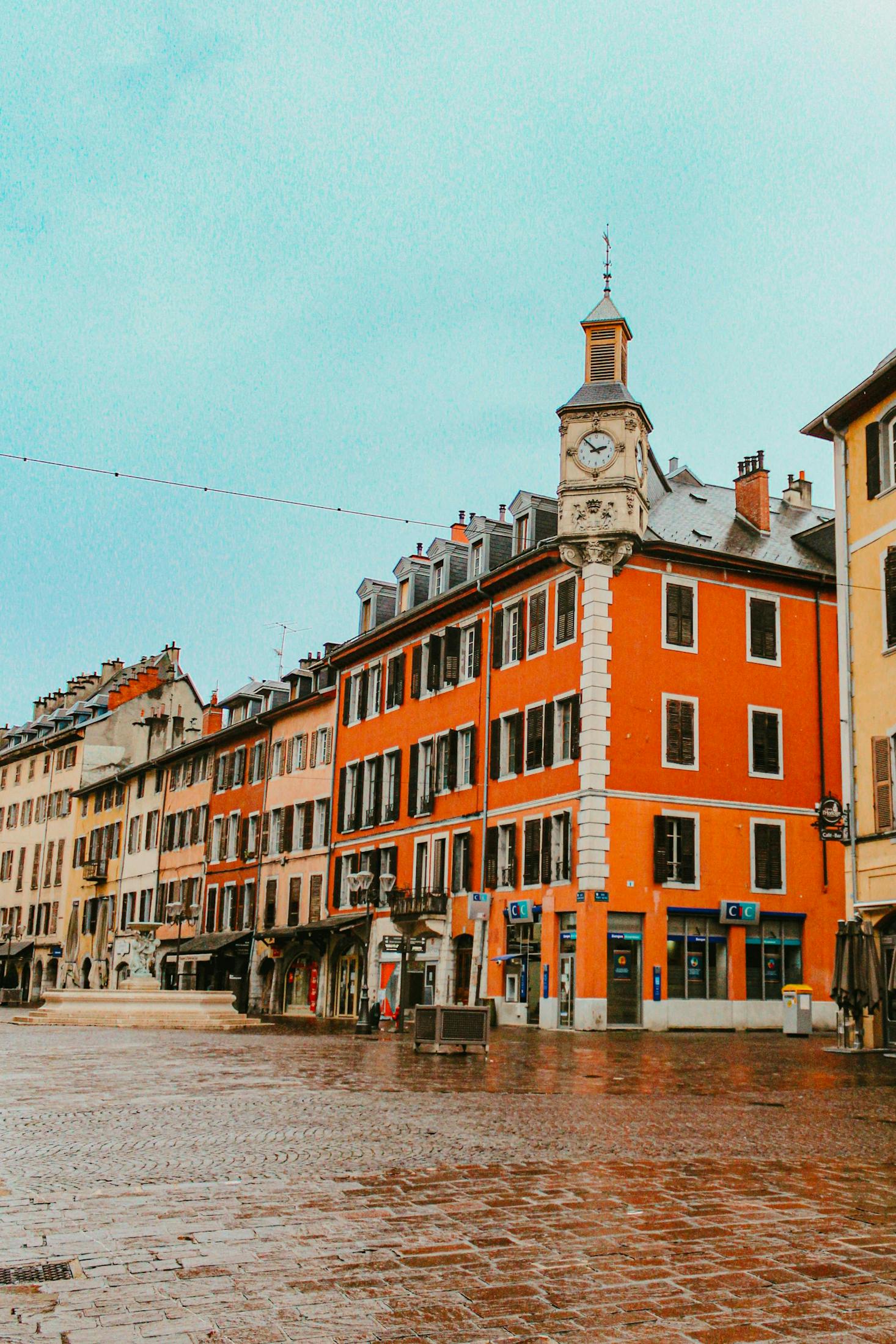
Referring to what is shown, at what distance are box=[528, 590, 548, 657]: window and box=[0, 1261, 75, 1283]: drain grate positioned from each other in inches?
1263

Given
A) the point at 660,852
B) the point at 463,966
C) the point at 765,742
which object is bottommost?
the point at 463,966

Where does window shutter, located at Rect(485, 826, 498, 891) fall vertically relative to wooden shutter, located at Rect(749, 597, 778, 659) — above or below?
below

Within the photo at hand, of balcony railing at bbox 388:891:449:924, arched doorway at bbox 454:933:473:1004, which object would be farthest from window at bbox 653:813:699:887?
balcony railing at bbox 388:891:449:924

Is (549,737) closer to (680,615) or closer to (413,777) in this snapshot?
(680,615)

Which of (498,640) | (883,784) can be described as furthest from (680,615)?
(883,784)

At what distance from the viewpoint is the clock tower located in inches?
1404

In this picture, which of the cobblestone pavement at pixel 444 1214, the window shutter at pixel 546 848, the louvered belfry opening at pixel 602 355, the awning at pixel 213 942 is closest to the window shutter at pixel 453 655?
the window shutter at pixel 546 848

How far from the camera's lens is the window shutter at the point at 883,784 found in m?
25.2

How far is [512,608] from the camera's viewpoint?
3962 centimetres

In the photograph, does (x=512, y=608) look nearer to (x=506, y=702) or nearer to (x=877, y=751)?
(x=506, y=702)

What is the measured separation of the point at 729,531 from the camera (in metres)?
39.8

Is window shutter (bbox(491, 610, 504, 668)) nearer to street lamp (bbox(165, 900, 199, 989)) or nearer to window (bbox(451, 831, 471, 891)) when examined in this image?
window (bbox(451, 831, 471, 891))

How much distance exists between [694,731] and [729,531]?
6.89 metres

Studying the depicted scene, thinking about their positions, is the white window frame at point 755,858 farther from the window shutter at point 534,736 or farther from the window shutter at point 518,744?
the window shutter at point 518,744
